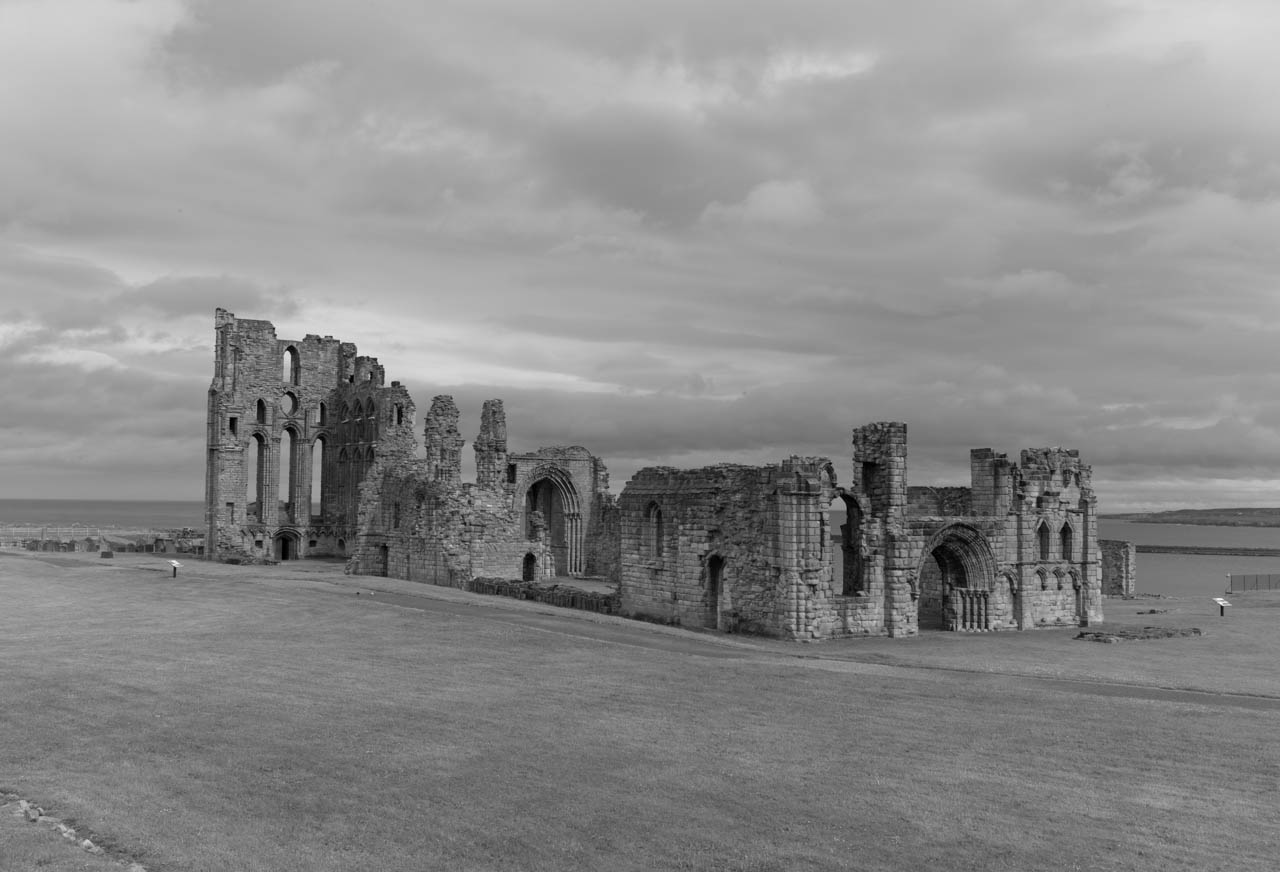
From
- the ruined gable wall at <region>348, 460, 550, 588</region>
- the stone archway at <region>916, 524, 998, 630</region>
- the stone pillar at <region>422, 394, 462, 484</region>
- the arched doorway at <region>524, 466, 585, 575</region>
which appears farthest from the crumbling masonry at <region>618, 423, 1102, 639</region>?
the arched doorway at <region>524, 466, 585, 575</region>

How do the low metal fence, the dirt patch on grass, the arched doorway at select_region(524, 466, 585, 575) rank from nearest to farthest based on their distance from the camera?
the dirt patch on grass
the arched doorway at select_region(524, 466, 585, 575)
the low metal fence

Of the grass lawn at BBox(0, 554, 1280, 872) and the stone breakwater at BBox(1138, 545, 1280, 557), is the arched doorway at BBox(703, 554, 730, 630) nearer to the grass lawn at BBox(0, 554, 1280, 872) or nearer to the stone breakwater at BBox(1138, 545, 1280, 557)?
the grass lawn at BBox(0, 554, 1280, 872)

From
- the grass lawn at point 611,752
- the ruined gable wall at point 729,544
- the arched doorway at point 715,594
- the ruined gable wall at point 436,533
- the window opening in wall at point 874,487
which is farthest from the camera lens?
the ruined gable wall at point 436,533

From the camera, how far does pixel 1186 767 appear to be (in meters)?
16.9

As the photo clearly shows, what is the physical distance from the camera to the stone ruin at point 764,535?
110ft

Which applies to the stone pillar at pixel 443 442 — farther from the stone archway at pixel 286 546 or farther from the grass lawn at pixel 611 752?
the stone archway at pixel 286 546

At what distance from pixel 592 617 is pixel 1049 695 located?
16.8 m

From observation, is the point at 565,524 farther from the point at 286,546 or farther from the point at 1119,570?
the point at 1119,570

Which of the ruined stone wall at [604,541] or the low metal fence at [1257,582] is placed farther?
the low metal fence at [1257,582]

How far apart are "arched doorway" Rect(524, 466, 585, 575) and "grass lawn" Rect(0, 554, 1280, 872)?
95.2 feet

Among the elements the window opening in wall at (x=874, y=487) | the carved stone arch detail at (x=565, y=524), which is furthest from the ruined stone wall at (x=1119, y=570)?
the carved stone arch detail at (x=565, y=524)

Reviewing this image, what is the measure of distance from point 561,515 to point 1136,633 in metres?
32.0

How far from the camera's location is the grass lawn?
12.7 metres

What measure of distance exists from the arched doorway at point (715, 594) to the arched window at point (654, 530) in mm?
3081
